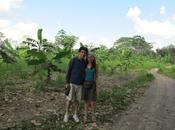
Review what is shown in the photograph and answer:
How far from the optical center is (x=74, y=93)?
393 inches

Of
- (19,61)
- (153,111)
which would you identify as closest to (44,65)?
(153,111)

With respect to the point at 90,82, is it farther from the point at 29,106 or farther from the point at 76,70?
the point at 29,106

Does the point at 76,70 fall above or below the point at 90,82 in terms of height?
above

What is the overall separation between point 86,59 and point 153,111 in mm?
4073

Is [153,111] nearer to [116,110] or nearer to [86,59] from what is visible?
[116,110]

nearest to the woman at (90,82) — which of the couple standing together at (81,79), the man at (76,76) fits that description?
the couple standing together at (81,79)

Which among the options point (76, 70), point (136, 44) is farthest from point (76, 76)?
point (136, 44)

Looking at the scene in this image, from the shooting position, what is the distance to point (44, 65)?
14.8 meters

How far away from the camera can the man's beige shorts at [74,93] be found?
32.6 feet

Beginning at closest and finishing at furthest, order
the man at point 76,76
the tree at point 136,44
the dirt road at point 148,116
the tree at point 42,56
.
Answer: the man at point 76,76 → the dirt road at point 148,116 → the tree at point 42,56 → the tree at point 136,44

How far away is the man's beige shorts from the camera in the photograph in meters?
9.94

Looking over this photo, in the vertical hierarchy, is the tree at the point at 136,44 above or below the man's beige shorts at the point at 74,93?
above

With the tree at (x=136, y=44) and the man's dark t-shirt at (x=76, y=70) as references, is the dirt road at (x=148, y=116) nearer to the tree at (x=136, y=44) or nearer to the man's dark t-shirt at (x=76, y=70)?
the man's dark t-shirt at (x=76, y=70)

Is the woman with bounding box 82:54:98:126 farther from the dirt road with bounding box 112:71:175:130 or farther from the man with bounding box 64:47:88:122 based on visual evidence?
the dirt road with bounding box 112:71:175:130
